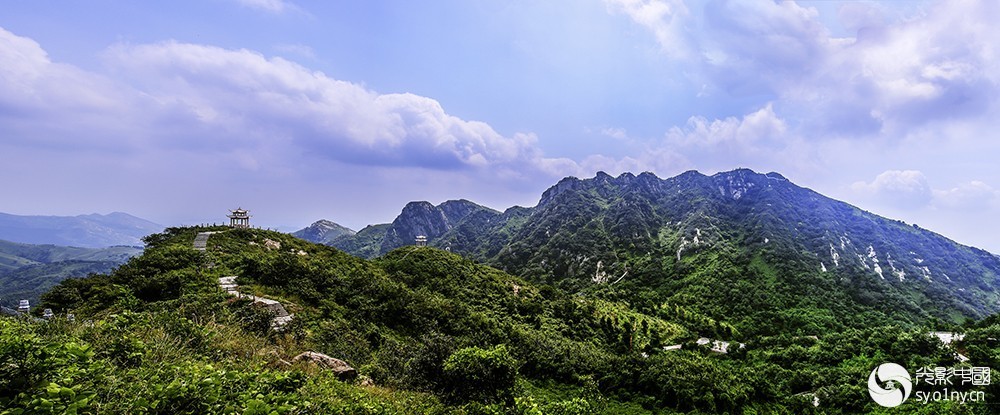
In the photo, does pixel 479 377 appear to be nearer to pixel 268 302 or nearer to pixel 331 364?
pixel 331 364

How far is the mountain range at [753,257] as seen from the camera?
7988 centimetres

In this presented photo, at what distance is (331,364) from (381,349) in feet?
22.6

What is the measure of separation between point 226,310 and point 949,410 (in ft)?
138

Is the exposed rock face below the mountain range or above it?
below

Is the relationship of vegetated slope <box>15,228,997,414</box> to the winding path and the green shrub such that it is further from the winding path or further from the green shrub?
the winding path

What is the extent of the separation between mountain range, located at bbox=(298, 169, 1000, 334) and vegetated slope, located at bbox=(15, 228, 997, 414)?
95.5ft

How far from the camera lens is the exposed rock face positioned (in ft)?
45.4

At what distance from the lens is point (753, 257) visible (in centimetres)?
10275

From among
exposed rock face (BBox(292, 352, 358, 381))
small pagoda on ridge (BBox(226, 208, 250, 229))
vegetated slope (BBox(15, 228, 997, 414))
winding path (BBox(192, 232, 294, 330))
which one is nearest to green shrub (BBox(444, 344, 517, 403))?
vegetated slope (BBox(15, 228, 997, 414))

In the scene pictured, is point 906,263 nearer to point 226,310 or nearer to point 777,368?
point 777,368

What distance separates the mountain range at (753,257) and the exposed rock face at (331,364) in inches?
2966

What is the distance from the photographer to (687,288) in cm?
9225

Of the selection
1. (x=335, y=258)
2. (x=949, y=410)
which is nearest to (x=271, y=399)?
Answer: (x=949, y=410)

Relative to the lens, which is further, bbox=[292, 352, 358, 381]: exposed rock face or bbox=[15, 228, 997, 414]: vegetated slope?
bbox=[292, 352, 358, 381]: exposed rock face
